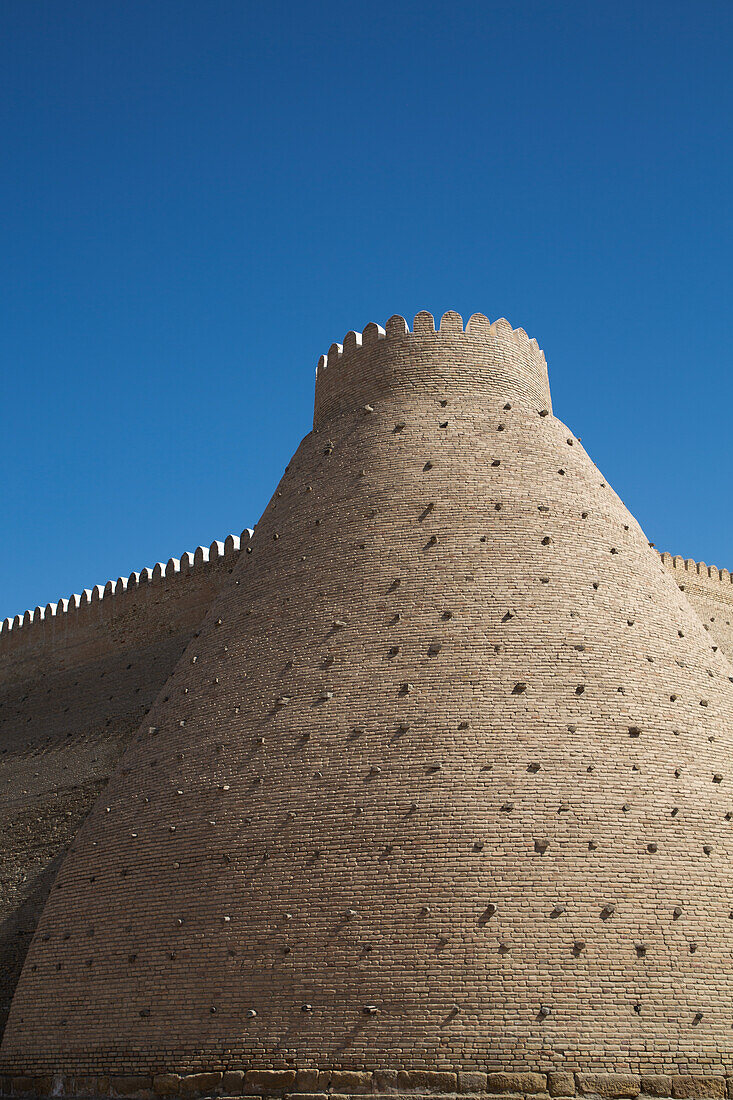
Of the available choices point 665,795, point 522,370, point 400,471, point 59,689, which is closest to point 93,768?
point 59,689

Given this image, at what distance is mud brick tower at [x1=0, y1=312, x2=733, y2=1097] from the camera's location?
8258 millimetres

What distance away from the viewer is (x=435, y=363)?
41.5 ft

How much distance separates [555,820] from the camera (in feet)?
29.3

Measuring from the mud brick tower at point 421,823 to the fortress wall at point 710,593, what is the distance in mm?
5408

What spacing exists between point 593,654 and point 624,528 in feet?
7.31

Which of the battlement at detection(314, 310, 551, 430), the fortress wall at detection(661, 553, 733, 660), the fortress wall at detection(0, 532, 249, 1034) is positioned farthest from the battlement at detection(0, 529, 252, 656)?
the fortress wall at detection(661, 553, 733, 660)

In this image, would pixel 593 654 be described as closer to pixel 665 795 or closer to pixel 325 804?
pixel 665 795

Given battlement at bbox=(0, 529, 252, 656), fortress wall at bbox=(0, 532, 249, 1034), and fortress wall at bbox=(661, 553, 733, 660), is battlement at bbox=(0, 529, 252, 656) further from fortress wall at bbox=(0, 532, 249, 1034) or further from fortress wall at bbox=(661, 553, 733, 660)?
fortress wall at bbox=(661, 553, 733, 660)

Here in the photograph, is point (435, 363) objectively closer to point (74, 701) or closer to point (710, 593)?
point (710, 593)

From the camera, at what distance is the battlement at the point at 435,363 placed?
1259 cm

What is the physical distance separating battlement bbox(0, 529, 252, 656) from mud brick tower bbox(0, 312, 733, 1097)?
383 cm

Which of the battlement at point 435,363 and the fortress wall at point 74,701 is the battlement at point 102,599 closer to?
the fortress wall at point 74,701

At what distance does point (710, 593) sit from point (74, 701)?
9.56 meters

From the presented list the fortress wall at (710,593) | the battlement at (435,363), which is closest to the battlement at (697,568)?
the fortress wall at (710,593)
